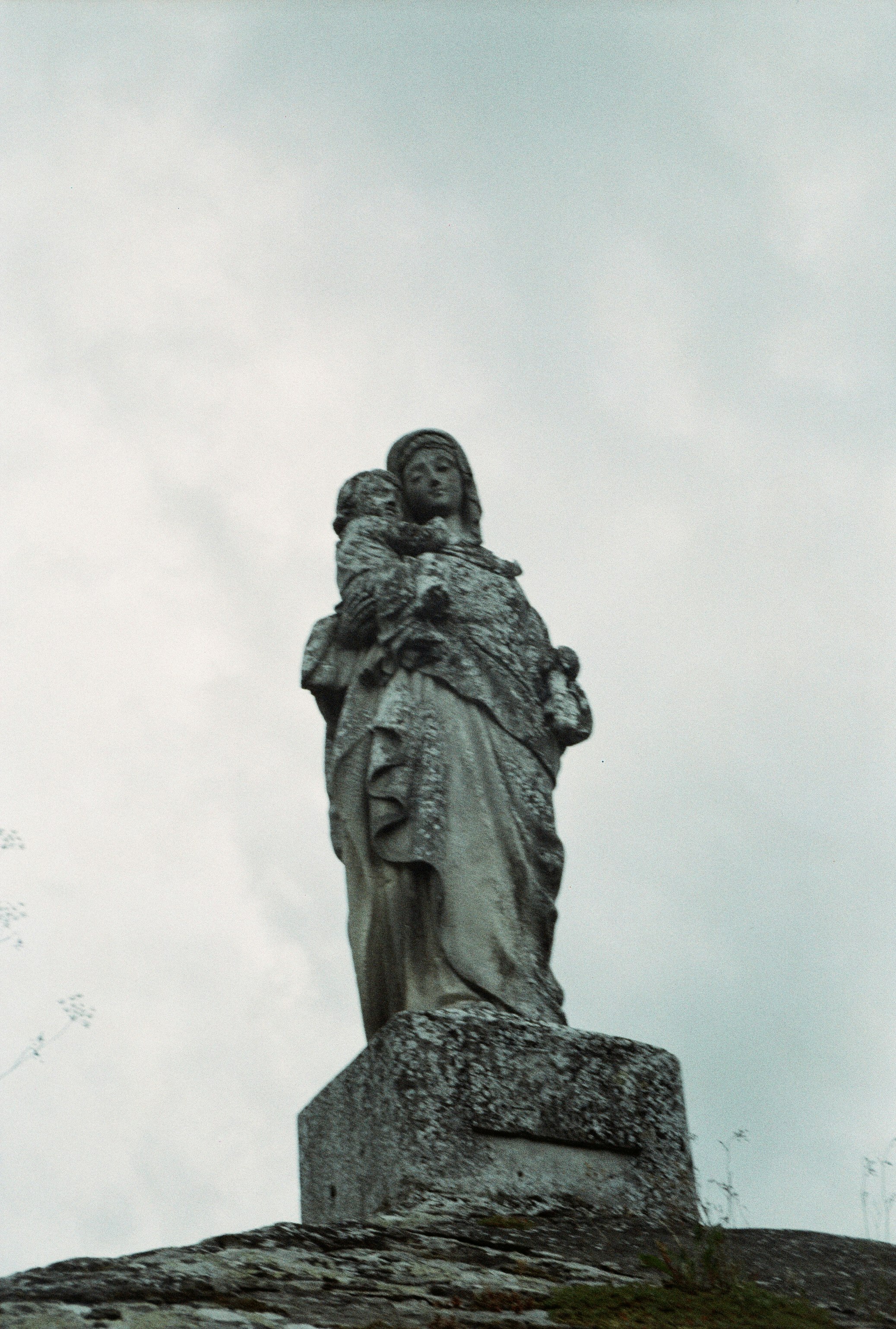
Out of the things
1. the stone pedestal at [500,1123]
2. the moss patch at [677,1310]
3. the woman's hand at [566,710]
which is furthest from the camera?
the woman's hand at [566,710]

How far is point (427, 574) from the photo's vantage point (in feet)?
22.1

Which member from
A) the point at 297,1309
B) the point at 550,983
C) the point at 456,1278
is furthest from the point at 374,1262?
the point at 550,983

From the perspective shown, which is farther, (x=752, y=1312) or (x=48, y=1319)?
(x=752, y=1312)

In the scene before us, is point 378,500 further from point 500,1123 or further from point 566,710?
point 500,1123

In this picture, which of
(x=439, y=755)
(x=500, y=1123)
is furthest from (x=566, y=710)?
(x=500, y=1123)

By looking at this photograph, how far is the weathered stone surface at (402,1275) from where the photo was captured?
324 cm

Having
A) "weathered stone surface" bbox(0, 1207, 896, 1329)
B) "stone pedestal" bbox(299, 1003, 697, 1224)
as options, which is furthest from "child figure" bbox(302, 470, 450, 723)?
"weathered stone surface" bbox(0, 1207, 896, 1329)

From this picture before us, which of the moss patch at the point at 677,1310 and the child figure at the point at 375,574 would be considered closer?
the moss patch at the point at 677,1310

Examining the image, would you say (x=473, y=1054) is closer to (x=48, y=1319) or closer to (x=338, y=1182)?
(x=338, y=1182)

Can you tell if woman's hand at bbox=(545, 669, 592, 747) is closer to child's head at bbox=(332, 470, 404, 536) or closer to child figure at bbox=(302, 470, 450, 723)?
child figure at bbox=(302, 470, 450, 723)

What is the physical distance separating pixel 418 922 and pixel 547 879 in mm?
568

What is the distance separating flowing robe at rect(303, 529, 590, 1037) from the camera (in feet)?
19.7

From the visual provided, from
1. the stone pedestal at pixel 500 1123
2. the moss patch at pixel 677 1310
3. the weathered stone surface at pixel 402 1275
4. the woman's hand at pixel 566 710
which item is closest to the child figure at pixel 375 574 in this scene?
the woman's hand at pixel 566 710

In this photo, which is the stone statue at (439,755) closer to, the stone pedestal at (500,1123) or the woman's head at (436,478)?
the woman's head at (436,478)
